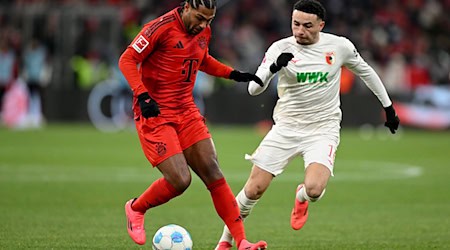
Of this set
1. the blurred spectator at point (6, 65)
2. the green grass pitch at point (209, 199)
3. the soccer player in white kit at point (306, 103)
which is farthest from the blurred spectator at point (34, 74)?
the soccer player in white kit at point (306, 103)

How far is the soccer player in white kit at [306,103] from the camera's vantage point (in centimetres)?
920

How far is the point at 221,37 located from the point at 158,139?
20.8 metres

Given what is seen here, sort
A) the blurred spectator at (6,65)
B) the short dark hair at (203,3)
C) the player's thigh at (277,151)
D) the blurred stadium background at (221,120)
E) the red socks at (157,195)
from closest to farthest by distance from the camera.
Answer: the short dark hair at (203,3) < the red socks at (157,195) < the player's thigh at (277,151) < the blurred stadium background at (221,120) < the blurred spectator at (6,65)

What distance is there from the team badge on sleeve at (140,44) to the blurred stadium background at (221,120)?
→ 271 cm

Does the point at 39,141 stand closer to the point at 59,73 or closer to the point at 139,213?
the point at 59,73

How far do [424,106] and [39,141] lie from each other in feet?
33.1

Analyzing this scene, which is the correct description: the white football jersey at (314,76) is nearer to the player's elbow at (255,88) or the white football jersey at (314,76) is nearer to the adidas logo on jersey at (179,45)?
the player's elbow at (255,88)

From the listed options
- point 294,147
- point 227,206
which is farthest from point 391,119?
point 227,206

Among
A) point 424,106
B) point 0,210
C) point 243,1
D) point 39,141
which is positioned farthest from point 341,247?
point 243,1

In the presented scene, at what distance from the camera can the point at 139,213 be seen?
8.90m

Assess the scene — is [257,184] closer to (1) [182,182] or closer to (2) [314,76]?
(1) [182,182]

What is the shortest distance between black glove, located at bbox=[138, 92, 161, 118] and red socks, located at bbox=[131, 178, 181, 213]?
0.75 meters

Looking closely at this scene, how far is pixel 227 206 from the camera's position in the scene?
8688 mm

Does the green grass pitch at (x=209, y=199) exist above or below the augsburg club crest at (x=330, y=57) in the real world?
below
